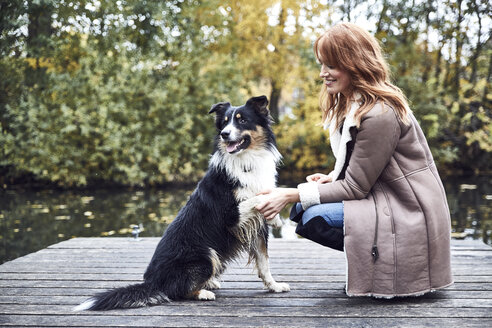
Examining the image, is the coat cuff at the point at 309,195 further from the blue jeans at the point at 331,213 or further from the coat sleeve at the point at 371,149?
the coat sleeve at the point at 371,149

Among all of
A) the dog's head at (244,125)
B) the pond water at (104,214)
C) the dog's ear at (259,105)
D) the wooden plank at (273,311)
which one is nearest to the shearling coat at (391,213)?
the wooden plank at (273,311)

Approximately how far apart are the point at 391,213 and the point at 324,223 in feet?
1.15

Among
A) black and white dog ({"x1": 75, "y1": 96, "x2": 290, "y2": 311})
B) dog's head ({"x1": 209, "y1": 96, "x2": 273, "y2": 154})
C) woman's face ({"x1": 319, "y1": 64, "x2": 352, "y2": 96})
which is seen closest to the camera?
woman's face ({"x1": 319, "y1": 64, "x2": 352, "y2": 96})

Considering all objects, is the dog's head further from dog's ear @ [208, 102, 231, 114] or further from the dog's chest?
the dog's chest

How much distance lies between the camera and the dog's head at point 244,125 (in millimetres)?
2885

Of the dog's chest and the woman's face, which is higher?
the woman's face

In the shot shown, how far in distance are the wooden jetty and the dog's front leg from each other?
6 centimetres

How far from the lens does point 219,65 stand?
11.6 meters

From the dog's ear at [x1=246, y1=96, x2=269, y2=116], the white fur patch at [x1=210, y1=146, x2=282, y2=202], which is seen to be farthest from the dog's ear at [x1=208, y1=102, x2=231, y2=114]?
the white fur patch at [x1=210, y1=146, x2=282, y2=202]

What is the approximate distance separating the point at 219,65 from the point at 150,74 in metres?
1.71

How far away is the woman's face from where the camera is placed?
97.6 inches

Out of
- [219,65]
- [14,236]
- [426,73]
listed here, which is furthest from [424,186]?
[426,73]

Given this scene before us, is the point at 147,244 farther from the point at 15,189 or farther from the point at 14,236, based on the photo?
the point at 15,189

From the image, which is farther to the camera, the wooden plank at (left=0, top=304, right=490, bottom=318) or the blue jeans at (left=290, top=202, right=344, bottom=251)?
the blue jeans at (left=290, top=202, right=344, bottom=251)
